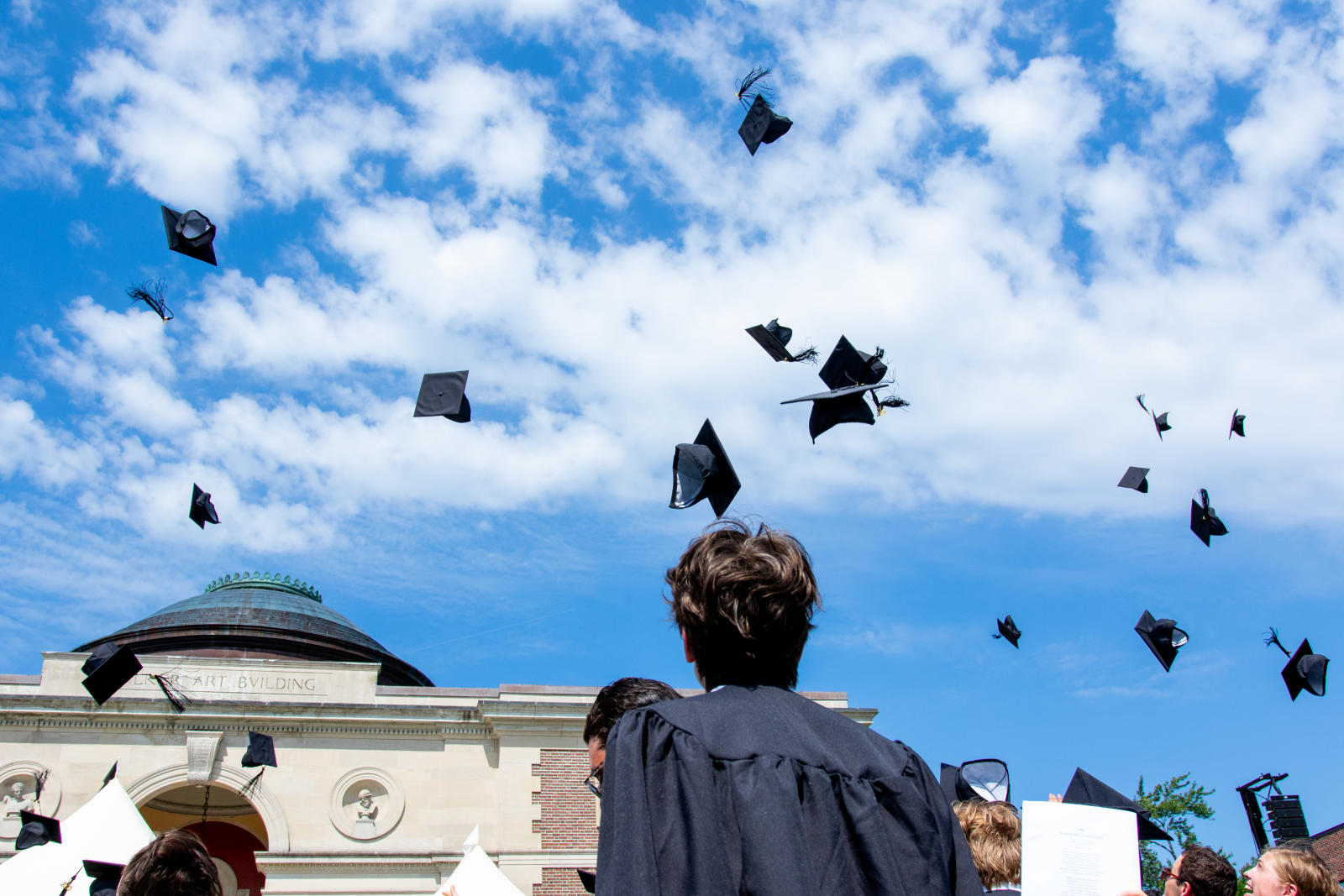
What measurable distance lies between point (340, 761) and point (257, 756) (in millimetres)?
1352

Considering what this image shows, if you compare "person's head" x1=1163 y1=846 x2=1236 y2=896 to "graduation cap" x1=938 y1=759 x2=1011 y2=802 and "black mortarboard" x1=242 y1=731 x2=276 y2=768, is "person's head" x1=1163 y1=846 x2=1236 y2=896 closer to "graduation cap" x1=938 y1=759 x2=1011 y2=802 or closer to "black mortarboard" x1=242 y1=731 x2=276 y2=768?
"graduation cap" x1=938 y1=759 x2=1011 y2=802

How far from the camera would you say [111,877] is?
4.11m

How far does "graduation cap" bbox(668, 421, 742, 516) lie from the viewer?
5.45m

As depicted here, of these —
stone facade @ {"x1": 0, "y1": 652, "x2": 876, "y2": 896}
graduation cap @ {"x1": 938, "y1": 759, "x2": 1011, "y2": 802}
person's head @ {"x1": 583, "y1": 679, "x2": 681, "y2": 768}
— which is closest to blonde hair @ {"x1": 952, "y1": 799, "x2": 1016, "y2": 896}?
graduation cap @ {"x1": 938, "y1": 759, "x2": 1011, "y2": 802}

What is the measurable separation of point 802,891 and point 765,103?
7.08 m

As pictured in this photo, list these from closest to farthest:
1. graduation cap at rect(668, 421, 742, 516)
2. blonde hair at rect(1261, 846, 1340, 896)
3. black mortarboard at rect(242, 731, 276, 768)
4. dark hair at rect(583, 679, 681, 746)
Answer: dark hair at rect(583, 679, 681, 746)
blonde hair at rect(1261, 846, 1340, 896)
graduation cap at rect(668, 421, 742, 516)
black mortarboard at rect(242, 731, 276, 768)

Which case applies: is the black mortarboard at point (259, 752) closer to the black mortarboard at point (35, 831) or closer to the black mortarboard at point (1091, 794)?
the black mortarboard at point (35, 831)

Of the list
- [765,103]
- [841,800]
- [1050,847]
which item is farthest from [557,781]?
[841,800]

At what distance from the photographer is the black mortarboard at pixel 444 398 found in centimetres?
793

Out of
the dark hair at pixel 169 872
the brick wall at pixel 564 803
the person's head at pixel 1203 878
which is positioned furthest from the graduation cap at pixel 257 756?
the person's head at pixel 1203 878

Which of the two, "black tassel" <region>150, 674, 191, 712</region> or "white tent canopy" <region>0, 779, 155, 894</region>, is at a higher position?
"black tassel" <region>150, 674, 191, 712</region>

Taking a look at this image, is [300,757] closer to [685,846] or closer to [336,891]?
[336,891]

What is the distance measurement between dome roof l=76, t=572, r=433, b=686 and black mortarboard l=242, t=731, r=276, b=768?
7.75 feet

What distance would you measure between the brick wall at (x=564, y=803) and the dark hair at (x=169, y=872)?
505 inches
